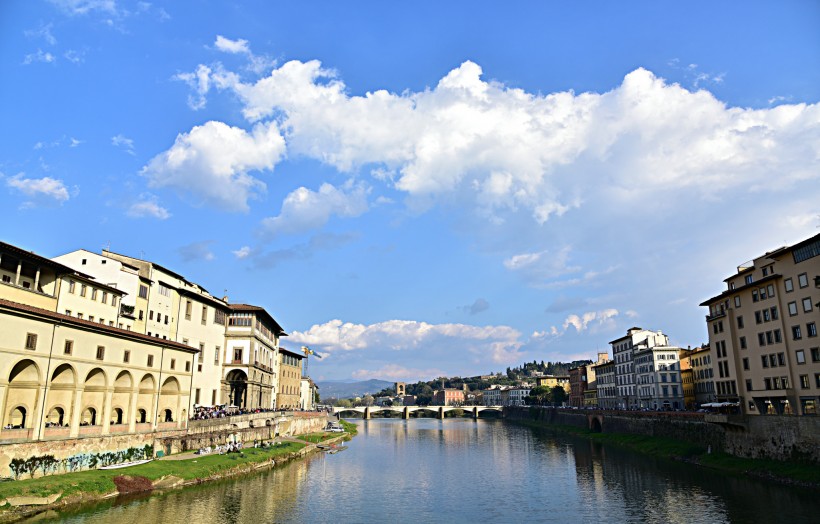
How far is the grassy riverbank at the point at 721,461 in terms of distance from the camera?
158 feet

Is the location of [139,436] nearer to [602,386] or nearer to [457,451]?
[457,451]

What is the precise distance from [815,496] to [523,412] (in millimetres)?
154514

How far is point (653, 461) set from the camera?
6981 centimetres

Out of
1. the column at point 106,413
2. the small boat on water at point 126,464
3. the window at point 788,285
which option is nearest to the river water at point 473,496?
the small boat on water at point 126,464

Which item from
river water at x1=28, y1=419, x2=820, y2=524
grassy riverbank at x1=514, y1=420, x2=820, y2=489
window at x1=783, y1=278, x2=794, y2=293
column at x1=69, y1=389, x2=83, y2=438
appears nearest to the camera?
river water at x1=28, y1=419, x2=820, y2=524

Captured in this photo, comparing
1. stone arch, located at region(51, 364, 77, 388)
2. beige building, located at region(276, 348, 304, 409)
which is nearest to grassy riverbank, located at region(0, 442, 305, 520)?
stone arch, located at region(51, 364, 77, 388)

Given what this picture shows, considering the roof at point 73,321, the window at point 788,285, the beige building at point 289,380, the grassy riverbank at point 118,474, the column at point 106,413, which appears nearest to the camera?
the grassy riverbank at point 118,474

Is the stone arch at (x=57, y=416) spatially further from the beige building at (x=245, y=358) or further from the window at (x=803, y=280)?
the window at (x=803, y=280)

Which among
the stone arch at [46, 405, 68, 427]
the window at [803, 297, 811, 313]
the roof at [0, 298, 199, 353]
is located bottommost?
the stone arch at [46, 405, 68, 427]

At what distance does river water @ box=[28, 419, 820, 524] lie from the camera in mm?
38938

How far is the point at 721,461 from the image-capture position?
5975 centimetres

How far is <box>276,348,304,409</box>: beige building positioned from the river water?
1693 inches

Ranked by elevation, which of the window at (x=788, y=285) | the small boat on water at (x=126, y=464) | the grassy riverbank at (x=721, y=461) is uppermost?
the window at (x=788, y=285)

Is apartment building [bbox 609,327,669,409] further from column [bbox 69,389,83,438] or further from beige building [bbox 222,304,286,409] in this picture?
column [bbox 69,389,83,438]
